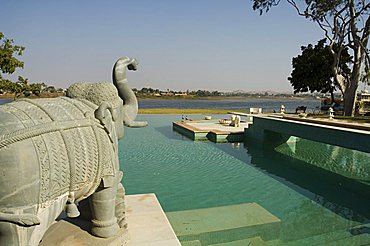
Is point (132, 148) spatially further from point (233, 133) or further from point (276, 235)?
point (276, 235)

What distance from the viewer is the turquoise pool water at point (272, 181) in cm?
503

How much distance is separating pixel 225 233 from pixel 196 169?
3.76 metres

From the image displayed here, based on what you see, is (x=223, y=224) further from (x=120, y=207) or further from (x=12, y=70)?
(x=12, y=70)

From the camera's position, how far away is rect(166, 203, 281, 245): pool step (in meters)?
4.21

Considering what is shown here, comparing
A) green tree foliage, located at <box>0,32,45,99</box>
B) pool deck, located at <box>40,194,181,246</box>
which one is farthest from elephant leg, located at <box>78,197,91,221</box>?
green tree foliage, located at <box>0,32,45,99</box>

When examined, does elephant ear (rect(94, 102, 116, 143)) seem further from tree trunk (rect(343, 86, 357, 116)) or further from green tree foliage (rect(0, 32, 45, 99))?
tree trunk (rect(343, 86, 357, 116))

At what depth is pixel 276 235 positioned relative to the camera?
4309 millimetres

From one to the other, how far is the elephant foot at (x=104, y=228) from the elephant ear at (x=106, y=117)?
88 centimetres

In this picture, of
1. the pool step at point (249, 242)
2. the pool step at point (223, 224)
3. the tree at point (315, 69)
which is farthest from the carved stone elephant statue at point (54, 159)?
the tree at point (315, 69)

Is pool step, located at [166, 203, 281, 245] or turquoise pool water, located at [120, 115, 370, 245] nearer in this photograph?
pool step, located at [166, 203, 281, 245]

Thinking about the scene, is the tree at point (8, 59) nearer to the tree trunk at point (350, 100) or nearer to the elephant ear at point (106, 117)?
the elephant ear at point (106, 117)

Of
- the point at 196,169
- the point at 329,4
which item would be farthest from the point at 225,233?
the point at 329,4

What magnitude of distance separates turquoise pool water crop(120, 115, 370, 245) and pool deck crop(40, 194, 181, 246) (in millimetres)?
1202

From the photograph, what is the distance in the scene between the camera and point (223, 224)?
4551 mm
